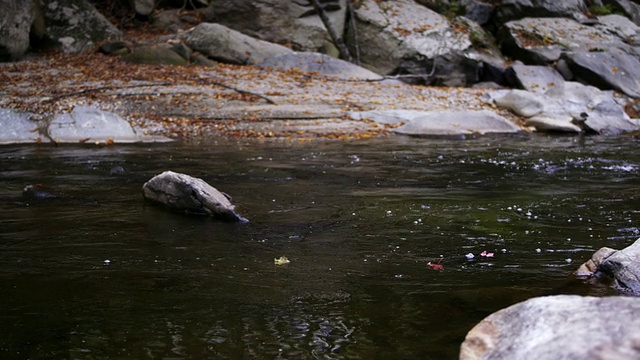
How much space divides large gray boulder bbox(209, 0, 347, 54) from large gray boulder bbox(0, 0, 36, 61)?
17.6 feet

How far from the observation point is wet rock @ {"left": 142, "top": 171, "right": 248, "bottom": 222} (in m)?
5.42

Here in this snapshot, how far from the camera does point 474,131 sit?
12.8 metres

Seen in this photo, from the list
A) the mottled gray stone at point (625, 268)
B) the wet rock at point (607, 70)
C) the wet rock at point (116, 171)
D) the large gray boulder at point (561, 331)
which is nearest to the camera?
the large gray boulder at point (561, 331)

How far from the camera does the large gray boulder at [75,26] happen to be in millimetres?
18047

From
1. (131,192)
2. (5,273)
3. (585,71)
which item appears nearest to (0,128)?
(131,192)

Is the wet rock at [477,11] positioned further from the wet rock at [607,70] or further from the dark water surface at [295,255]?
the dark water surface at [295,255]

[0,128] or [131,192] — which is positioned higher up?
[131,192]

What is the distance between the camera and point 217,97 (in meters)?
13.4

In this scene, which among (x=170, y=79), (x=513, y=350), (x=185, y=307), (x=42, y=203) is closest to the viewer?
(x=513, y=350)

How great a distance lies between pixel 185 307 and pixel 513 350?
68.6 inches

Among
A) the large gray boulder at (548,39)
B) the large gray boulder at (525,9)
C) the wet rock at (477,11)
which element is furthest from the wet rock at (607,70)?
the wet rock at (477,11)

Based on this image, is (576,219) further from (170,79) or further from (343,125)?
(170,79)

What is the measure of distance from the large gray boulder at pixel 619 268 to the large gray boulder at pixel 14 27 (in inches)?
633

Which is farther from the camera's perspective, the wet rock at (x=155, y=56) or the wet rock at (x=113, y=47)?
the wet rock at (x=113, y=47)
